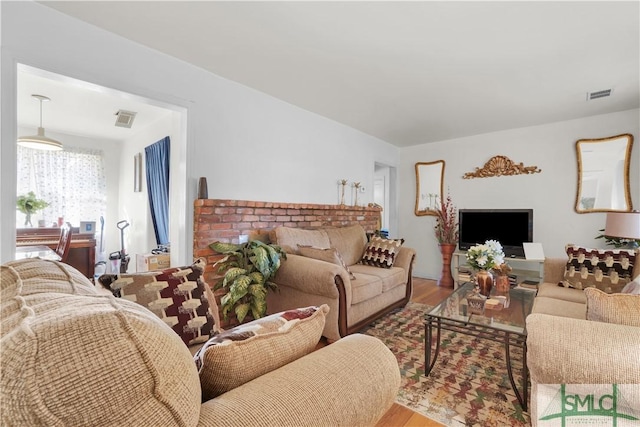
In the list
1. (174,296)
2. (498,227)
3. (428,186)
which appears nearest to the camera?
(174,296)

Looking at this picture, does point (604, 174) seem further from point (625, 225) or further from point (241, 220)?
point (241, 220)

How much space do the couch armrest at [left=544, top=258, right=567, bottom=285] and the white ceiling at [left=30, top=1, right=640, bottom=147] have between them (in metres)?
1.71

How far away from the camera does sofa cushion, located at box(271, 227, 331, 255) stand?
9.53ft

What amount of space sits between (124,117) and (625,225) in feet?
17.7

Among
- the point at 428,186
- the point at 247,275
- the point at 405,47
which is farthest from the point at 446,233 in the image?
the point at 247,275

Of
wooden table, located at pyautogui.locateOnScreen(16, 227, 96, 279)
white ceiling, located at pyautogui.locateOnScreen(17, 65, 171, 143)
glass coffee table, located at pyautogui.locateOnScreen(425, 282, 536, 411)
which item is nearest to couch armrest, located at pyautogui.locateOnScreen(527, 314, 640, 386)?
glass coffee table, located at pyautogui.locateOnScreen(425, 282, 536, 411)

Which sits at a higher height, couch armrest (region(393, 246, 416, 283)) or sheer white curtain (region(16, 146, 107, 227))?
sheer white curtain (region(16, 146, 107, 227))

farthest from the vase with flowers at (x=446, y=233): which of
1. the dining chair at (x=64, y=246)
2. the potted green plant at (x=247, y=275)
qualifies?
the dining chair at (x=64, y=246)

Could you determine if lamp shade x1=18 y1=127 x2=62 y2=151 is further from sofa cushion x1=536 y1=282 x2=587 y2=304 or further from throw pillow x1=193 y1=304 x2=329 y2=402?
sofa cushion x1=536 y1=282 x2=587 y2=304

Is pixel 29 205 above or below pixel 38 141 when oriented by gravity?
below

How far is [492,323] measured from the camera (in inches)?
75.5

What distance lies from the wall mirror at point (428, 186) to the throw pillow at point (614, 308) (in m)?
Answer: 3.87

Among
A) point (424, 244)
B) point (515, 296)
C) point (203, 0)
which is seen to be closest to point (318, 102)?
point (203, 0)

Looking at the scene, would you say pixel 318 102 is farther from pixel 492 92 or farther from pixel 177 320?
pixel 177 320
